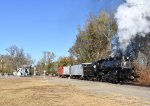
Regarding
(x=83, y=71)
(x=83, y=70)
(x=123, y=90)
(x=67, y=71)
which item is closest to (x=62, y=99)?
(x=123, y=90)

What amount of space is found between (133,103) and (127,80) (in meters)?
25.3

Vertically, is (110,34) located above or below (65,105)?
above

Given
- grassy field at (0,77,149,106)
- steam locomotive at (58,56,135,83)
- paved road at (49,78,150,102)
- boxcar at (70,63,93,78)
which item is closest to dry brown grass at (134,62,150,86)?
steam locomotive at (58,56,135,83)

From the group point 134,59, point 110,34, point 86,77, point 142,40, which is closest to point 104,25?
point 110,34

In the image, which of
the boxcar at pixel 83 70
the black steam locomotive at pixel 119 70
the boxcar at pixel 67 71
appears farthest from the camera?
the boxcar at pixel 67 71

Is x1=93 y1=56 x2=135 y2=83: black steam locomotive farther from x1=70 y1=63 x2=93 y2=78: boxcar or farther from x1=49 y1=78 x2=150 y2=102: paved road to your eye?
x1=70 y1=63 x2=93 y2=78: boxcar

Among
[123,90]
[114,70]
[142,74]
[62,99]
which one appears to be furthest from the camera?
[114,70]

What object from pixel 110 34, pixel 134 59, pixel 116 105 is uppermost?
pixel 110 34

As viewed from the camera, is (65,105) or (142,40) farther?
(142,40)

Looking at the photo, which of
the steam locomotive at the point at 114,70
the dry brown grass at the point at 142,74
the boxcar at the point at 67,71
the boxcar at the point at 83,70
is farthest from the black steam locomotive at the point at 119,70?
the boxcar at the point at 67,71

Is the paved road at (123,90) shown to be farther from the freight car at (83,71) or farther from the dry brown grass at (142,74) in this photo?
the freight car at (83,71)

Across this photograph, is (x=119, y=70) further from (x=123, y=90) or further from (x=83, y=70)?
(x=83, y=70)

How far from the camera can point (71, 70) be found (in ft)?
252

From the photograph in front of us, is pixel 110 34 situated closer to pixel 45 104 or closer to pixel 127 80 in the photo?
pixel 127 80
